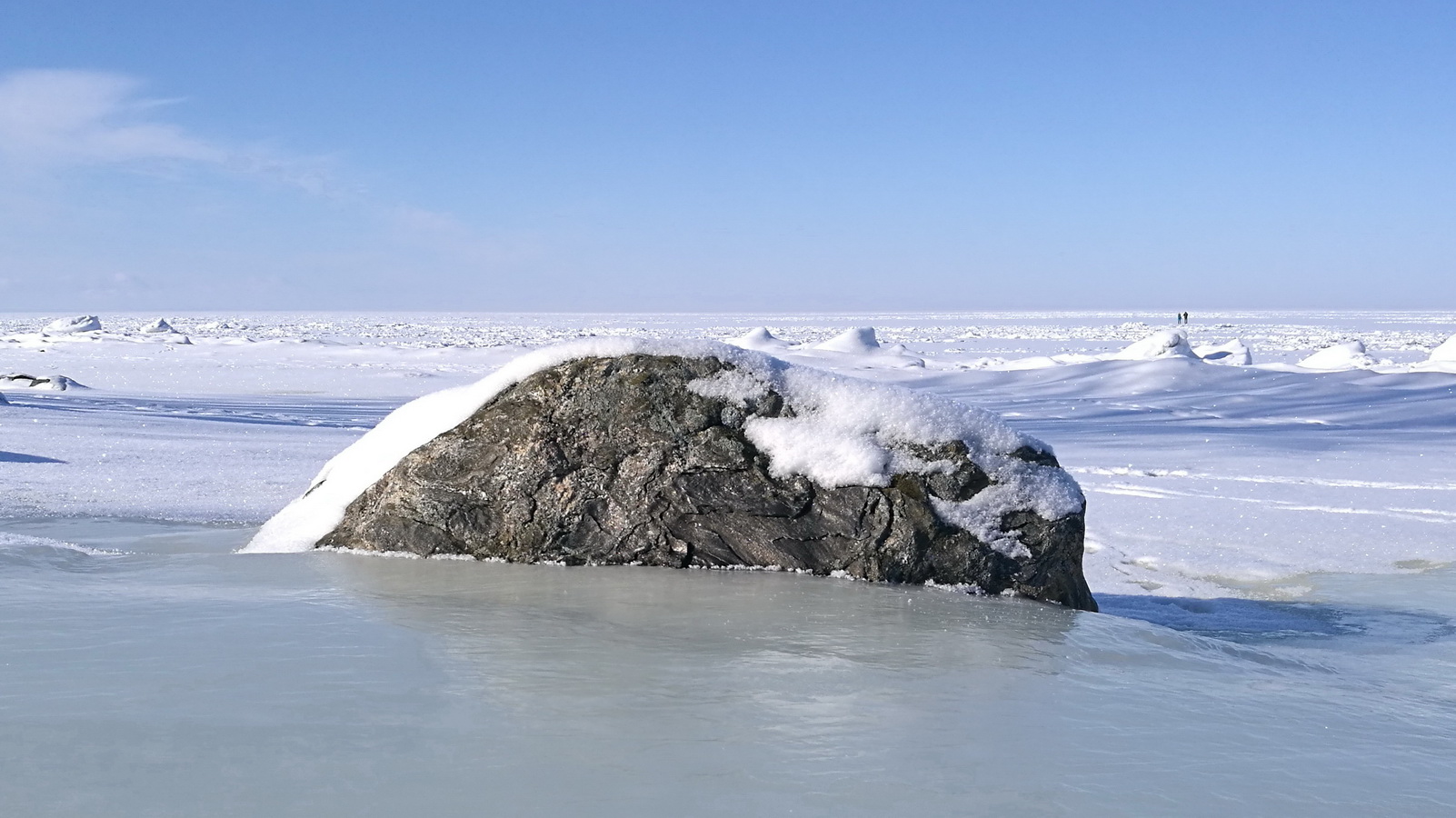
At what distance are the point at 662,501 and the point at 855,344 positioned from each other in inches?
1129

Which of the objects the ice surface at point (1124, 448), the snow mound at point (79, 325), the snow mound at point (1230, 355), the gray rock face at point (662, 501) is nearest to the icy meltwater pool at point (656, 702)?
the gray rock face at point (662, 501)

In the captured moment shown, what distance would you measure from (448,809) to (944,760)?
3.43ft

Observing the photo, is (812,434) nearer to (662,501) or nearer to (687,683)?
(662,501)

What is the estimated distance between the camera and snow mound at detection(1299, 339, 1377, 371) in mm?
24664

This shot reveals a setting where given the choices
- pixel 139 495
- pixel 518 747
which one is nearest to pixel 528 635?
pixel 518 747

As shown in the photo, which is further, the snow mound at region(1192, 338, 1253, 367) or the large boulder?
the snow mound at region(1192, 338, 1253, 367)

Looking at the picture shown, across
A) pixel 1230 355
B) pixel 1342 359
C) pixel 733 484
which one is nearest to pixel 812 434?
pixel 733 484

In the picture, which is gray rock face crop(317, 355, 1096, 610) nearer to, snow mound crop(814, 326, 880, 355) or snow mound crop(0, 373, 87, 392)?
snow mound crop(0, 373, 87, 392)

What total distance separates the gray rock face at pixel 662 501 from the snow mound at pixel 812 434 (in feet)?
0.18

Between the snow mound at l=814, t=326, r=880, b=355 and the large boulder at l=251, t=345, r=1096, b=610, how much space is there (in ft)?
89.9

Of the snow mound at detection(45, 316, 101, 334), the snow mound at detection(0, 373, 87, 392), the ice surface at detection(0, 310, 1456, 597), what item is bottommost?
the ice surface at detection(0, 310, 1456, 597)

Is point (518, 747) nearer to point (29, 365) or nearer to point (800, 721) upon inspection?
point (800, 721)

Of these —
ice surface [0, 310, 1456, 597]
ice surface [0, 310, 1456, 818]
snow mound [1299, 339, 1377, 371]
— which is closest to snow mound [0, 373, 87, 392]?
ice surface [0, 310, 1456, 597]

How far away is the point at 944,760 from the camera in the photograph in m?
2.40
